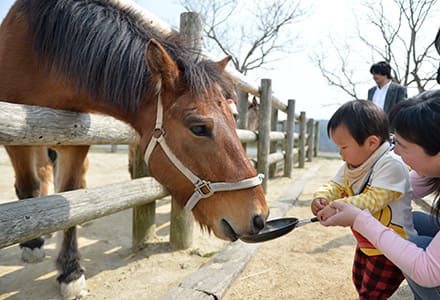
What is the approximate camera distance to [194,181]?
1.33m

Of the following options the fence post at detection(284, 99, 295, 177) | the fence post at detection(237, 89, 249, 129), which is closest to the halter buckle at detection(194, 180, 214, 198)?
the fence post at detection(237, 89, 249, 129)

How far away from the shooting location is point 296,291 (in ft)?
6.11

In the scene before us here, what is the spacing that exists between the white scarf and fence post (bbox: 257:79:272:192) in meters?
2.61

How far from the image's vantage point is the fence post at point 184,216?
2443mm

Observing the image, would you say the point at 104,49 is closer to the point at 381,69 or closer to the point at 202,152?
the point at 202,152

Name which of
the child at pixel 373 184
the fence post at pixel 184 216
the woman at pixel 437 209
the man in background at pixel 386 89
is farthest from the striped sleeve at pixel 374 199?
the man in background at pixel 386 89

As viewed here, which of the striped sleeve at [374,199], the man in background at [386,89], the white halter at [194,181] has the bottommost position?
the striped sleeve at [374,199]

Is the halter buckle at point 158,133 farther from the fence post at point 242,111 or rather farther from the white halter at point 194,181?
the fence post at point 242,111

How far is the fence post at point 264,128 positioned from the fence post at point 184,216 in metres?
1.90

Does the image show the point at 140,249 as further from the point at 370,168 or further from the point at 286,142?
the point at 286,142

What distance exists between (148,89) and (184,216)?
1325 mm

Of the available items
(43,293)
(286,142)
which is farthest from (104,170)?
(43,293)

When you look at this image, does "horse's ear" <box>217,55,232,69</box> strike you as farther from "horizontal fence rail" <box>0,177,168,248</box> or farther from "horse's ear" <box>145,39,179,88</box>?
"horizontal fence rail" <box>0,177,168,248</box>

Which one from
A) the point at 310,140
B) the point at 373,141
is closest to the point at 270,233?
the point at 373,141
